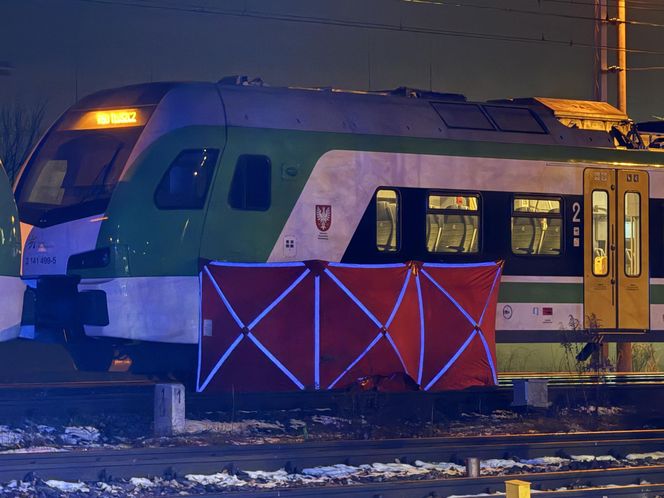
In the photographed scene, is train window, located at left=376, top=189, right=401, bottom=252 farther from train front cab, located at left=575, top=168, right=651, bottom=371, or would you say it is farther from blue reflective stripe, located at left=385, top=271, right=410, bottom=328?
train front cab, located at left=575, top=168, right=651, bottom=371

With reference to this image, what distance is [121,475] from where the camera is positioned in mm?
9453

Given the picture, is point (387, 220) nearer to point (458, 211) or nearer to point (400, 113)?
point (458, 211)

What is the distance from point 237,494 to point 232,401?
210 inches

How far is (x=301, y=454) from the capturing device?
10.5 metres

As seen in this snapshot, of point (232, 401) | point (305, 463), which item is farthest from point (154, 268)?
point (305, 463)

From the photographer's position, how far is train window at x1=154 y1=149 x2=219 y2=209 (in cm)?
1372

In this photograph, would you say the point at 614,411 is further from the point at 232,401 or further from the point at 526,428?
the point at 232,401

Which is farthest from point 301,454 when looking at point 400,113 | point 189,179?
point 400,113

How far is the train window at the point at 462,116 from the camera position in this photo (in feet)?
51.4

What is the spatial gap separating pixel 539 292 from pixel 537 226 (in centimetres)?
89

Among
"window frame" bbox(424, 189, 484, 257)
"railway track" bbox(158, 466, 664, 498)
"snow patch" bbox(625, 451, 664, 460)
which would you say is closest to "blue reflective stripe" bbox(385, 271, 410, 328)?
"window frame" bbox(424, 189, 484, 257)

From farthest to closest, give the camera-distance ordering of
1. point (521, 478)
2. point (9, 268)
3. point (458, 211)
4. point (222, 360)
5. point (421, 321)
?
point (458, 211) < point (421, 321) < point (222, 360) < point (9, 268) < point (521, 478)

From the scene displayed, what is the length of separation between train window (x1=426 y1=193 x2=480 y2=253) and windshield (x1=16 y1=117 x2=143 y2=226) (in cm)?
394

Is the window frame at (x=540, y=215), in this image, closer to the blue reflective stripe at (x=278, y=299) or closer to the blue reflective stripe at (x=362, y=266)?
the blue reflective stripe at (x=362, y=266)
